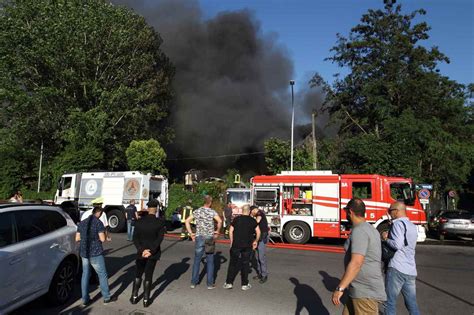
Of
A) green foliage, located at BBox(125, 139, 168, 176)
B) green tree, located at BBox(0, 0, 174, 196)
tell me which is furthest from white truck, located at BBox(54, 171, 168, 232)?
green foliage, located at BBox(125, 139, 168, 176)

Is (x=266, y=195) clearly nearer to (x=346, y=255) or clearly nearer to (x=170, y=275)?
(x=170, y=275)

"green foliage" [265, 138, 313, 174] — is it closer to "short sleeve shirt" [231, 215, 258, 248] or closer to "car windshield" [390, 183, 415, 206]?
"car windshield" [390, 183, 415, 206]

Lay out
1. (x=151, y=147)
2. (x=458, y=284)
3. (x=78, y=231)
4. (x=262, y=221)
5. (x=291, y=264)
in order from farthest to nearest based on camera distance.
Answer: (x=151, y=147) < (x=291, y=264) < (x=262, y=221) < (x=458, y=284) < (x=78, y=231)

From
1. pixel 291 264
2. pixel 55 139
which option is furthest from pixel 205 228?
pixel 55 139

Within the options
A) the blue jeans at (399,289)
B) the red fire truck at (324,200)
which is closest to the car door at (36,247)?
the blue jeans at (399,289)

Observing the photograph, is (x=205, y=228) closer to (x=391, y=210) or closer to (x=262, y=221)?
(x=262, y=221)

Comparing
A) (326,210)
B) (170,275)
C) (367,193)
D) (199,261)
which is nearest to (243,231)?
(199,261)

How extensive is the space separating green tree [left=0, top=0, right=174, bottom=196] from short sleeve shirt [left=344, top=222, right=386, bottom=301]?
67.0 ft

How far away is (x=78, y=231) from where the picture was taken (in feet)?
16.8

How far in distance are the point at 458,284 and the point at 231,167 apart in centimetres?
1980

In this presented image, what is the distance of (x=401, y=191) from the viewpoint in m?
11.4

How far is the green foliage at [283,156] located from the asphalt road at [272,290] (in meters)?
13.3

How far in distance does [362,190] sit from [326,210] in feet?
4.06

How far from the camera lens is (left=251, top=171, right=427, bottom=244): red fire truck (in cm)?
1119
